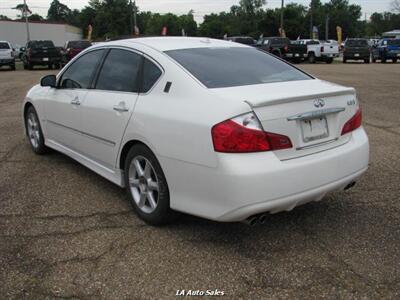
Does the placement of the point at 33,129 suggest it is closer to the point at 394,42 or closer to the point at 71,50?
the point at 71,50

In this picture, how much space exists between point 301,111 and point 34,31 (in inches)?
2751

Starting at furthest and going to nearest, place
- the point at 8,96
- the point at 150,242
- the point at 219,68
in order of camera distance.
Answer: the point at 8,96
the point at 219,68
the point at 150,242

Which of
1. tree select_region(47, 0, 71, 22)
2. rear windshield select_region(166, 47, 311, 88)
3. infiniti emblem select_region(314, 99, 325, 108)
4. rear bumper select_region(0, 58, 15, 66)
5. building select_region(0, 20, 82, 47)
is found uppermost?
tree select_region(47, 0, 71, 22)

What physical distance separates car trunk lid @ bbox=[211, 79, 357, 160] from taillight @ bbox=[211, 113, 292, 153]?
0.20 feet

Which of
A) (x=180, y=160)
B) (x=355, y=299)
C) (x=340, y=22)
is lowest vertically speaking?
(x=355, y=299)

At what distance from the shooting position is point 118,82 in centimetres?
450

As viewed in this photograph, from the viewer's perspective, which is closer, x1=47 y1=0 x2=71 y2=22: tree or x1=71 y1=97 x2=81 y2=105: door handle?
x1=71 y1=97 x2=81 y2=105: door handle

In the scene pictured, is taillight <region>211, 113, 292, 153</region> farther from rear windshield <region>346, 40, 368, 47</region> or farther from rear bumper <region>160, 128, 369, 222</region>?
rear windshield <region>346, 40, 368, 47</region>

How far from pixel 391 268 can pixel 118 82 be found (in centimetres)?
277

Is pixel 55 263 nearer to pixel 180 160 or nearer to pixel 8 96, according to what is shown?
pixel 180 160

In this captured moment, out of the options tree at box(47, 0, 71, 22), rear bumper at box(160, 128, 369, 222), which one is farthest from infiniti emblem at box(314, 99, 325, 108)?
tree at box(47, 0, 71, 22)

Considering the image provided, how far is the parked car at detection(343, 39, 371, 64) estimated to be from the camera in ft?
109

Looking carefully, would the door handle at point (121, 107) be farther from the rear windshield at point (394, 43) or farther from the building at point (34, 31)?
the building at point (34, 31)

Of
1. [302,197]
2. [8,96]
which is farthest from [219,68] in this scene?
[8,96]
